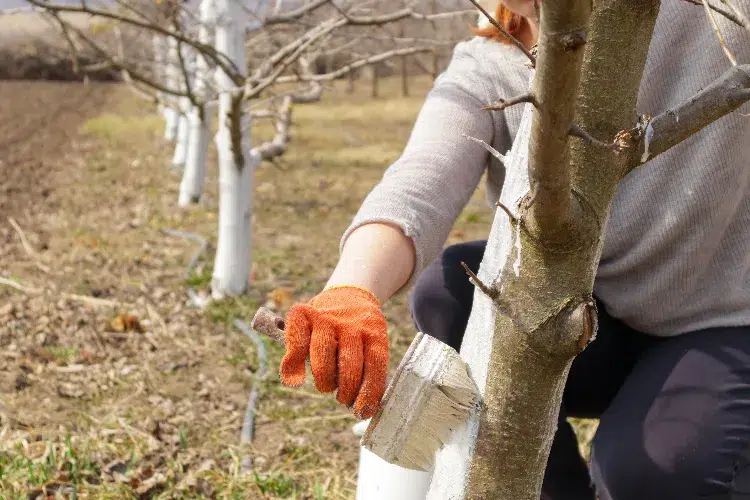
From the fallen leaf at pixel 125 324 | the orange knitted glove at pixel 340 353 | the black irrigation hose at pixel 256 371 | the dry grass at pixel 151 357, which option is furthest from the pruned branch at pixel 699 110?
the fallen leaf at pixel 125 324

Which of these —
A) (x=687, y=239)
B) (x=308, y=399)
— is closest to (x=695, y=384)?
A: (x=687, y=239)

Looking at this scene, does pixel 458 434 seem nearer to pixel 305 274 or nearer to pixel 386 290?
pixel 386 290

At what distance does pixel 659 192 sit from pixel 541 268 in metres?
0.62

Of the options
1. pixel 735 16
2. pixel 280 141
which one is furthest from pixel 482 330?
pixel 280 141

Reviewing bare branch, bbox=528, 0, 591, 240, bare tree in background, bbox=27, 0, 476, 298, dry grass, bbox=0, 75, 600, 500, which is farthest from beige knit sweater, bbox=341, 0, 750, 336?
bare tree in background, bbox=27, 0, 476, 298

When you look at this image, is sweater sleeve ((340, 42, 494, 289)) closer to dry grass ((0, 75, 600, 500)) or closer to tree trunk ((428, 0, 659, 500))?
tree trunk ((428, 0, 659, 500))

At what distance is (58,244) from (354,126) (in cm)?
1019

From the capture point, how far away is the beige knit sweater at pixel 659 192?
1.54 m

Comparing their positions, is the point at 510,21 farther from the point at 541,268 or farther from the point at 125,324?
the point at 125,324

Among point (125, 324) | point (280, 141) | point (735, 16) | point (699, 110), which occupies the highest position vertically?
point (735, 16)

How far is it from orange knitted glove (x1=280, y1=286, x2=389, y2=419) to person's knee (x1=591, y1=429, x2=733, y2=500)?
0.59m

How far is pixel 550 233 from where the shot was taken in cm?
106

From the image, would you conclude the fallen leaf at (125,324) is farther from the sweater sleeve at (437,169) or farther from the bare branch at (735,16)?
the bare branch at (735,16)

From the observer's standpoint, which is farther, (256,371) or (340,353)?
(256,371)
